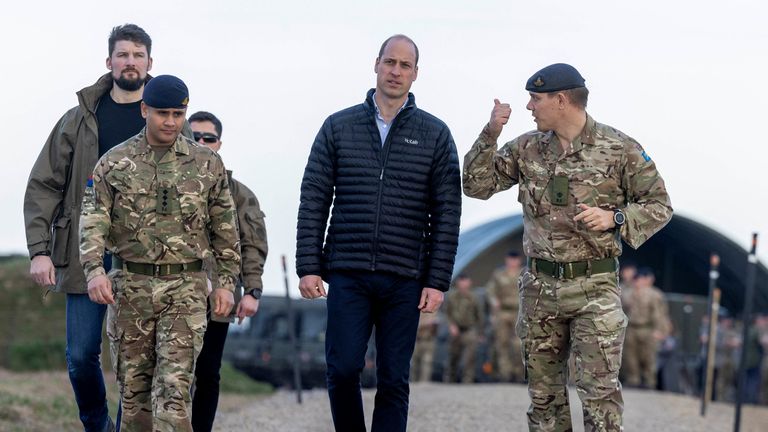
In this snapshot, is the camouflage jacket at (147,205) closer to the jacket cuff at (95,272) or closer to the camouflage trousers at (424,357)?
the jacket cuff at (95,272)

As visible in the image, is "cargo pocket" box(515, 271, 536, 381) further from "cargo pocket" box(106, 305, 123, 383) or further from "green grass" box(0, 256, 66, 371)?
"green grass" box(0, 256, 66, 371)

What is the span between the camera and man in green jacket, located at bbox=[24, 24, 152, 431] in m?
8.31

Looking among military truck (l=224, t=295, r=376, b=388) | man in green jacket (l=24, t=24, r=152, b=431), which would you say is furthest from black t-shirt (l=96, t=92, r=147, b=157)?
military truck (l=224, t=295, r=376, b=388)

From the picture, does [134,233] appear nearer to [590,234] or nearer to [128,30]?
[128,30]

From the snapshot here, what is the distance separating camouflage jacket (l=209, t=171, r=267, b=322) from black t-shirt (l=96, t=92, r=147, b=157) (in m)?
0.70

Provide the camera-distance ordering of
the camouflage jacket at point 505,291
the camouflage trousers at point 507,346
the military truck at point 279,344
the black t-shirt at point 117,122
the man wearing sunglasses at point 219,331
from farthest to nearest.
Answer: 1. the military truck at point 279,344
2. the camouflage trousers at point 507,346
3. the camouflage jacket at point 505,291
4. the man wearing sunglasses at point 219,331
5. the black t-shirt at point 117,122

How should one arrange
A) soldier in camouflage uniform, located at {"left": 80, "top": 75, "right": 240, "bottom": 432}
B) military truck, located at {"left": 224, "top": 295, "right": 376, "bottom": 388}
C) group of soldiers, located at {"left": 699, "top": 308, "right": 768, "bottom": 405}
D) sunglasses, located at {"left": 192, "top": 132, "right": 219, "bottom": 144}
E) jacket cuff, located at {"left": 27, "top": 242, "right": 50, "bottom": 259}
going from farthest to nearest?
group of soldiers, located at {"left": 699, "top": 308, "right": 768, "bottom": 405} < military truck, located at {"left": 224, "top": 295, "right": 376, "bottom": 388} < sunglasses, located at {"left": 192, "top": 132, "right": 219, "bottom": 144} < jacket cuff, located at {"left": 27, "top": 242, "right": 50, "bottom": 259} < soldier in camouflage uniform, located at {"left": 80, "top": 75, "right": 240, "bottom": 432}

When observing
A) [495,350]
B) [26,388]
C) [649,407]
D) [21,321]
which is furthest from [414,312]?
[495,350]

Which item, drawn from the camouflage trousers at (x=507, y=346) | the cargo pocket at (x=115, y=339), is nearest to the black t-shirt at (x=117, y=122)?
the cargo pocket at (x=115, y=339)

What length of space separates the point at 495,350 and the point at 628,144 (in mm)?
15738

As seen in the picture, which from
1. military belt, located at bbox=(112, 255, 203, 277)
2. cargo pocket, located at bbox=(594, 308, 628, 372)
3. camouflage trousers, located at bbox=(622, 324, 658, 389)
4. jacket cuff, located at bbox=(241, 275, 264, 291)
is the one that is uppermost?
military belt, located at bbox=(112, 255, 203, 277)

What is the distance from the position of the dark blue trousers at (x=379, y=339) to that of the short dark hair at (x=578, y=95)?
1.21m

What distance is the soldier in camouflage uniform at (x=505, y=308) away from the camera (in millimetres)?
22078

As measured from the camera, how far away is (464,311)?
22484mm
